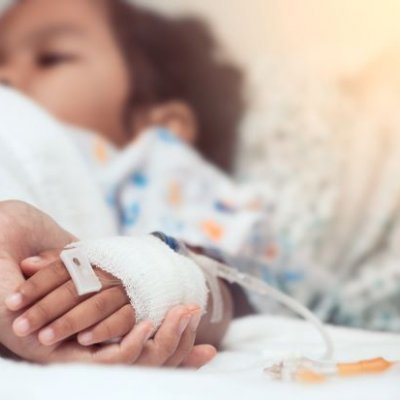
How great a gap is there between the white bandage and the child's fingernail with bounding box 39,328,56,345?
59 mm

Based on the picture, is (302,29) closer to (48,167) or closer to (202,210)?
(202,210)

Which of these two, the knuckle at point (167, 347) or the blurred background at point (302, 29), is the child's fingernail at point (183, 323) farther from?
the blurred background at point (302, 29)

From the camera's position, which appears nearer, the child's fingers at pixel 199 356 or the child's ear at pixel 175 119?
the child's fingers at pixel 199 356

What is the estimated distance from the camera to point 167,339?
53cm

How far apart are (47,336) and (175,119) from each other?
2.64 ft

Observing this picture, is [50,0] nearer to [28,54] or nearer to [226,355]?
[28,54]

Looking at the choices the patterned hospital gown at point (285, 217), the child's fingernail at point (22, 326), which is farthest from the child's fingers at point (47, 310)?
the patterned hospital gown at point (285, 217)

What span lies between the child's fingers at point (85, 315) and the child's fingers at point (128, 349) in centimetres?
1

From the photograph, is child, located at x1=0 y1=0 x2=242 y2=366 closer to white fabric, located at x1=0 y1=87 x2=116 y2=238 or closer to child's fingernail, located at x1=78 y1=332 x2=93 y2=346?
white fabric, located at x1=0 y1=87 x2=116 y2=238

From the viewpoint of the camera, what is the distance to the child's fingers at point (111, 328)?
510mm

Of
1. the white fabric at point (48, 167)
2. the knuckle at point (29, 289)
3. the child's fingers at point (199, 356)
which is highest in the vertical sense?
the white fabric at point (48, 167)

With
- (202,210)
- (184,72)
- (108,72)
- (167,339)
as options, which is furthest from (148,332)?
(184,72)

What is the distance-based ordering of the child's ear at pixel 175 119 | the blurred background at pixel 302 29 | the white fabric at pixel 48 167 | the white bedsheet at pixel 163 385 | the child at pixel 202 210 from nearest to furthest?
1. the white bedsheet at pixel 163 385
2. the white fabric at pixel 48 167
3. the child at pixel 202 210
4. the blurred background at pixel 302 29
5. the child's ear at pixel 175 119

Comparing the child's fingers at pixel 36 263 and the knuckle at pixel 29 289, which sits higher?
the child's fingers at pixel 36 263
